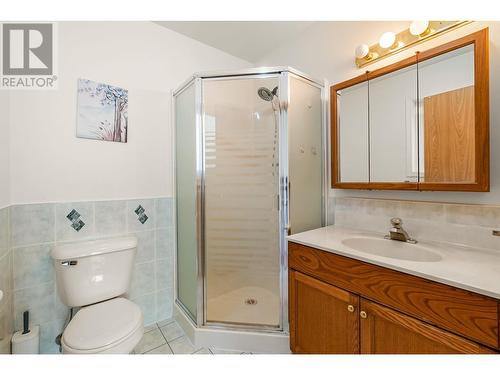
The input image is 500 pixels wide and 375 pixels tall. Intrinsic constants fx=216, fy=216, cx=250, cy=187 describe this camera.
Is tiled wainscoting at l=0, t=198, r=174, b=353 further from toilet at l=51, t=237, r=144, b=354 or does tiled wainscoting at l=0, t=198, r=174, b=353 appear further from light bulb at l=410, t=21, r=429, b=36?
light bulb at l=410, t=21, r=429, b=36

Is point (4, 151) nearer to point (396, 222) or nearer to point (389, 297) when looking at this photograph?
point (389, 297)

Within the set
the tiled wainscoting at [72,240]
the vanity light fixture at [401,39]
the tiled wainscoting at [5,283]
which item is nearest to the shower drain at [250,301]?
the tiled wainscoting at [72,240]

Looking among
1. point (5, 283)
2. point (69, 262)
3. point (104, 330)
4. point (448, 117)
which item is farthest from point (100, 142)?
point (448, 117)

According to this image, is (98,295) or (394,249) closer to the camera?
(394,249)

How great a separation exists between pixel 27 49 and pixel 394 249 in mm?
2468

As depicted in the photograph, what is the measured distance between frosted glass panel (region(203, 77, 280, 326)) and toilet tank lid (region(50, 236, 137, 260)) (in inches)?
21.4

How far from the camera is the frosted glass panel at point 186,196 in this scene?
5.34 feet

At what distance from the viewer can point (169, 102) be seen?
1814 millimetres

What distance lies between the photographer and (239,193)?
5.42ft

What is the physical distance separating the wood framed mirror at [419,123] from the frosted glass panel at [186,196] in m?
1.07

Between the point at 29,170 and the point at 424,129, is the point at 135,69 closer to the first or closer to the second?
the point at 29,170

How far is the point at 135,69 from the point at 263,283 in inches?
76.2

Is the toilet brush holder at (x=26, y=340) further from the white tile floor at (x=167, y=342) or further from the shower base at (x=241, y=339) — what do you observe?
the shower base at (x=241, y=339)

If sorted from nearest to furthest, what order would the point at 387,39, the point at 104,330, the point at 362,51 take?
the point at 104,330 < the point at 387,39 < the point at 362,51
